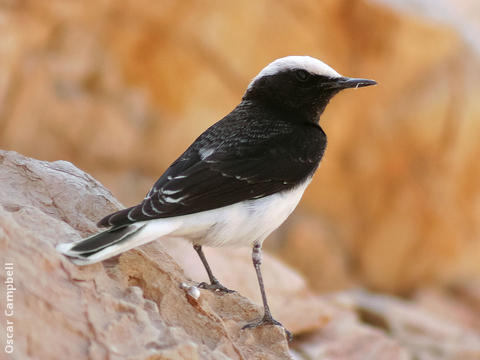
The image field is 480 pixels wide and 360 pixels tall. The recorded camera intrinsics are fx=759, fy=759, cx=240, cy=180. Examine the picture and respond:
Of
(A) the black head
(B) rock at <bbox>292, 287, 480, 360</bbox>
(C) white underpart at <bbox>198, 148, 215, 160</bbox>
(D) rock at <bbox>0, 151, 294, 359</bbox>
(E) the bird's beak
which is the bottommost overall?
(D) rock at <bbox>0, 151, 294, 359</bbox>

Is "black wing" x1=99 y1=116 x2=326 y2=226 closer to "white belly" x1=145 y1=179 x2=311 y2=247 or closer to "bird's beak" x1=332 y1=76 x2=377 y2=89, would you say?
"white belly" x1=145 y1=179 x2=311 y2=247

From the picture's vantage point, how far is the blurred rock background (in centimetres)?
1284

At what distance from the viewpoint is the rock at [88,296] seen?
12.8 feet

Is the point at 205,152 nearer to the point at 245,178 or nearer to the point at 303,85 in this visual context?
the point at 245,178

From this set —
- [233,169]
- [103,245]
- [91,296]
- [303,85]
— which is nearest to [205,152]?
[233,169]

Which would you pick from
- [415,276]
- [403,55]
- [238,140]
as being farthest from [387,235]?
[238,140]

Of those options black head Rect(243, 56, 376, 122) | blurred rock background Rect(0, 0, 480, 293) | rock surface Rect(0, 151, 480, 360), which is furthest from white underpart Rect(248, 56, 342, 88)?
blurred rock background Rect(0, 0, 480, 293)

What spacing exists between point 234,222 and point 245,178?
0.32m

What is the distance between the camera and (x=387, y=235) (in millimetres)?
14070

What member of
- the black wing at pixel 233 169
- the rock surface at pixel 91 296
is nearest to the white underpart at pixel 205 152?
the black wing at pixel 233 169

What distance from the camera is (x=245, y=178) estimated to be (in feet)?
16.8

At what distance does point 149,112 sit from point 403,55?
453 cm

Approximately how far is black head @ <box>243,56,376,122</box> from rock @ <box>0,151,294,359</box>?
1.60 metres

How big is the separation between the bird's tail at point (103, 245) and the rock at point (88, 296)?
0.21ft
